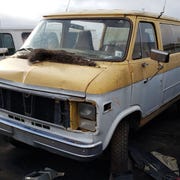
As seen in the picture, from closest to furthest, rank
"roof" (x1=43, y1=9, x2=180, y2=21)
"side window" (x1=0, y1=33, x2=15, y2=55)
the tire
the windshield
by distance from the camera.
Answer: the tire → the windshield → "roof" (x1=43, y1=9, x2=180, y2=21) → "side window" (x1=0, y1=33, x2=15, y2=55)

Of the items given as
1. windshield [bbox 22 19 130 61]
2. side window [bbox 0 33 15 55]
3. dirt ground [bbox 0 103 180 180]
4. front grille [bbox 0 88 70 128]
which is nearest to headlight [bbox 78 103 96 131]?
front grille [bbox 0 88 70 128]

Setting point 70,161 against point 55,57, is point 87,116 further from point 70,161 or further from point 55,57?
point 70,161

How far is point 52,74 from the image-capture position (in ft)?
12.8

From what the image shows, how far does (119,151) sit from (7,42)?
19.6ft

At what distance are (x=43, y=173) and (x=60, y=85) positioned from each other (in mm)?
989

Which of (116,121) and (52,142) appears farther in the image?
(116,121)

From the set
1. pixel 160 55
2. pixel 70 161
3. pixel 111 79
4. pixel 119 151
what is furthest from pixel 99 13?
pixel 70 161

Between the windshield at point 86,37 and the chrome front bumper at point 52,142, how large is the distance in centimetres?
119

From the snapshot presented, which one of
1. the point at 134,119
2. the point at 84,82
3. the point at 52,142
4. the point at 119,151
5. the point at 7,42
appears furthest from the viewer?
the point at 7,42

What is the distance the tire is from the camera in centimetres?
416

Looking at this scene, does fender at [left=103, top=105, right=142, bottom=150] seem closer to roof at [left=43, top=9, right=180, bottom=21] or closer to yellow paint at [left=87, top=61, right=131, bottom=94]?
yellow paint at [left=87, top=61, right=131, bottom=94]

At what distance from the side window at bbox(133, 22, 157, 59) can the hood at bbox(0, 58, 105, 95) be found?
2.89 ft

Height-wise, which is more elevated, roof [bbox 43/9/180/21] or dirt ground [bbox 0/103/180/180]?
roof [bbox 43/9/180/21]

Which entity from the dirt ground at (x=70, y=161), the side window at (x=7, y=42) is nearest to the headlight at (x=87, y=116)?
the dirt ground at (x=70, y=161)
